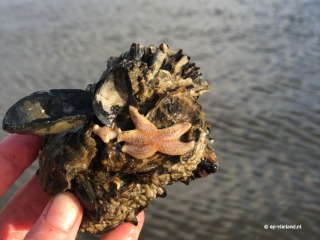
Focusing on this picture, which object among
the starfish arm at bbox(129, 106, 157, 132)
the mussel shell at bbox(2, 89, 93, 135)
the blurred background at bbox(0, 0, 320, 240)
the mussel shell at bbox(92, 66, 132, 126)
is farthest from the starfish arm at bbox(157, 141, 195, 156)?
the blurred background at bbox(0, 0, 320, 240)

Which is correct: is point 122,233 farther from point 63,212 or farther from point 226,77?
point 226,77

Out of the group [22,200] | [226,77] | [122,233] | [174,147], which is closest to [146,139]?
[174,147]

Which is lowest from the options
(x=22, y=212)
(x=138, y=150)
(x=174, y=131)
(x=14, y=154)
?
(x=22, y=212)

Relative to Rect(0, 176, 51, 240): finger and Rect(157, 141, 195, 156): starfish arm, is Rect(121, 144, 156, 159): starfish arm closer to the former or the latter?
Rect(157, 141, 195, 156): starfish arm

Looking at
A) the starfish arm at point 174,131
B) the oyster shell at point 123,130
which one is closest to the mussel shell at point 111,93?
the oyster shell at point 123,130

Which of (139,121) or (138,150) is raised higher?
(139,121)

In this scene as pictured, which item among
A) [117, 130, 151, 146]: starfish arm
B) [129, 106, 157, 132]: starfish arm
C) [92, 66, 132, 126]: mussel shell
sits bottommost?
[117, 130, 151, 146]: starfish arm

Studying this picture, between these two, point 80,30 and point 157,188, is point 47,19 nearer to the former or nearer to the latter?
point 80,30
